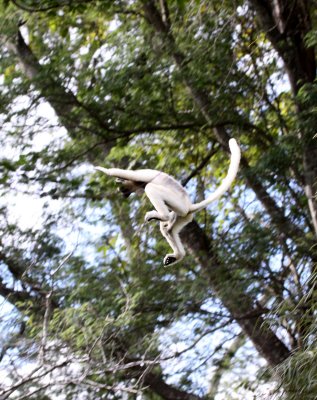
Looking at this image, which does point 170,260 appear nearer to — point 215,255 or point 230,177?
point 230,177

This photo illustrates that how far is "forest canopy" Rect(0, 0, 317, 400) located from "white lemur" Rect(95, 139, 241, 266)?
4.91m

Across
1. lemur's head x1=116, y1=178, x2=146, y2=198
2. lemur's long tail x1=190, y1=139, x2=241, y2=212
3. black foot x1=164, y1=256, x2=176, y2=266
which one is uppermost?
lemur's head x1=116, y1=178, x2=146, y2=198

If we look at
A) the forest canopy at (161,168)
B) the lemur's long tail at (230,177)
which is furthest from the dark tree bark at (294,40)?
the lemur's long tail at (230,177)

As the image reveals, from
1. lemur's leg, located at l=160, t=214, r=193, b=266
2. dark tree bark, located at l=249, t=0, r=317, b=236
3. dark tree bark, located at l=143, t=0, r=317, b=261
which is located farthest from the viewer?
dark tree bark, located at l=143, t=0, r=317, b=261

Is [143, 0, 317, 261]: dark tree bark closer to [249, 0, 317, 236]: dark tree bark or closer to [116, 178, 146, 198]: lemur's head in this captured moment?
[249, 0, 317, 236]: dark tree bark

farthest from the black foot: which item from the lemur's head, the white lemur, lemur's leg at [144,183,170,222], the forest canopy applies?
the forest canopy

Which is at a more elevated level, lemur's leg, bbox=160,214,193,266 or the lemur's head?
the lemur's head

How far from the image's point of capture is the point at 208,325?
8703 millimetres

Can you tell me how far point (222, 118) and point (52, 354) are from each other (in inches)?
109

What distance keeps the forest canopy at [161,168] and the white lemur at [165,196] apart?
4.91 m

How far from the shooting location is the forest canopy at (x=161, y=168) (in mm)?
8258

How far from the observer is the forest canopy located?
826cm

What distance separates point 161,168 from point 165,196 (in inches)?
223

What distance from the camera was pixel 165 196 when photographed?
294cm
